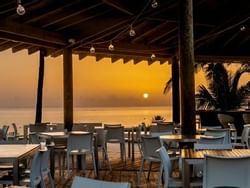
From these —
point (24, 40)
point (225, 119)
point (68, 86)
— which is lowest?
point (225, 119)

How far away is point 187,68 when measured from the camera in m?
7.19

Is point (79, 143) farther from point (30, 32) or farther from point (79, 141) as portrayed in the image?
point (30, 32)

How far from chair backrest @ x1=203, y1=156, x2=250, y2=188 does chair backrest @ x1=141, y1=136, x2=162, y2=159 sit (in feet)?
8.27

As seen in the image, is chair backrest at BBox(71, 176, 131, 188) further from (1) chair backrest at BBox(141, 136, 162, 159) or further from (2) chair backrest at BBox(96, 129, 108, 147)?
(2) chair backrest at BBox(96, 129, 108, 147)

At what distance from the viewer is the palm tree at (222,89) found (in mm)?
16500

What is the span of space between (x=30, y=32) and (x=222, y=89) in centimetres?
928

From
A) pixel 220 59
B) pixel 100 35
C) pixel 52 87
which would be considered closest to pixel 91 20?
pixel 100 35

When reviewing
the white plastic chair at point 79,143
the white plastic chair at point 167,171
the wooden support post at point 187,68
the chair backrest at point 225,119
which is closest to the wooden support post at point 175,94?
the chair backrest at point 225,119

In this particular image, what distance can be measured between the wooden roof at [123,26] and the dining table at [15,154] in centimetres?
359

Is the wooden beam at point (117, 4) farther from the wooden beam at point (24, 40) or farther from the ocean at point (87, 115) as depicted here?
the ocean at point (87, 115)

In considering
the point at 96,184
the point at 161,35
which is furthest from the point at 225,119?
the point at 96,184

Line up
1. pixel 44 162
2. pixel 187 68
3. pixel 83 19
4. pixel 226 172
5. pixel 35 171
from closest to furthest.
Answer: pixel 226 172 < pixel 35 171 < pixel 44 162 < pixel 187 68 < pixel 83 19

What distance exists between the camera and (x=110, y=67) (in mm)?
19078

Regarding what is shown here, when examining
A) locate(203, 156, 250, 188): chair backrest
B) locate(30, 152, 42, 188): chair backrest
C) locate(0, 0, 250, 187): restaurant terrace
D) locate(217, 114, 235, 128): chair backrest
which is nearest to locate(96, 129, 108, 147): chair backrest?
locate(0, 0, 250, 187): restaurant terrace
